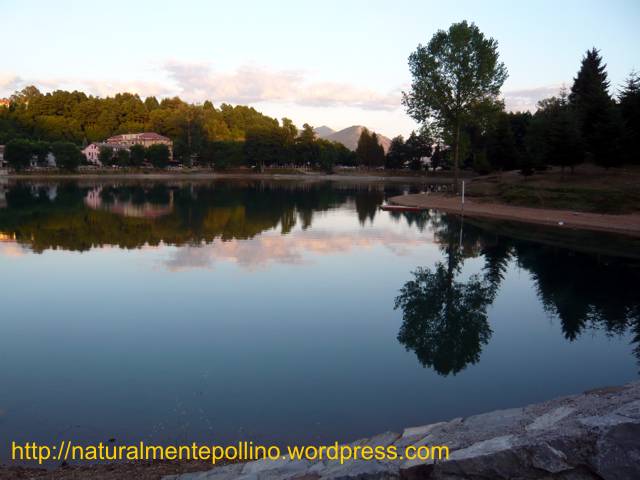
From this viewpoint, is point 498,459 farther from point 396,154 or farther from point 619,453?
point 396,154

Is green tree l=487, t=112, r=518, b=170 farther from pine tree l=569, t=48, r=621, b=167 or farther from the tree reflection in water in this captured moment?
the tree reflection in water

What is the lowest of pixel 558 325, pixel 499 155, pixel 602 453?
pixel 558 325

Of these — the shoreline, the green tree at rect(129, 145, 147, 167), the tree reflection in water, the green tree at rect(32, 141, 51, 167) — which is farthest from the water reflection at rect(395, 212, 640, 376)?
the green tree at rect(32, 141, 51, 167)

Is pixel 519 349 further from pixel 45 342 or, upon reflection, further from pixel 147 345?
pixel 45 342

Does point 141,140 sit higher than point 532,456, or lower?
higher

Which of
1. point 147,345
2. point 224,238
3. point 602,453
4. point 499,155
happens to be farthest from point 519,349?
point 499,155

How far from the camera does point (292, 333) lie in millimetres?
13484

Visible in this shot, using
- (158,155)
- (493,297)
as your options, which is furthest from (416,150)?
(493,297)

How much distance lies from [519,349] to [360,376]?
14.8 feet

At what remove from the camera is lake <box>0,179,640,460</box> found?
910cm

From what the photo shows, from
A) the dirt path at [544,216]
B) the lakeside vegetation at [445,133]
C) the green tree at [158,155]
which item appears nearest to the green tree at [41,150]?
the lakeside vegetation at [445,133]

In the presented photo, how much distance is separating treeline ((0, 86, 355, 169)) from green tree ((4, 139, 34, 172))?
563 cm

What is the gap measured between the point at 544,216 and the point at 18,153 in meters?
99.6

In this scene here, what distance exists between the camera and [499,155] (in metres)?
67.6
